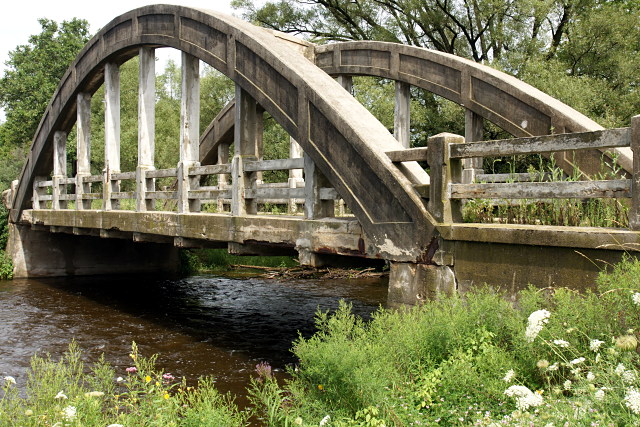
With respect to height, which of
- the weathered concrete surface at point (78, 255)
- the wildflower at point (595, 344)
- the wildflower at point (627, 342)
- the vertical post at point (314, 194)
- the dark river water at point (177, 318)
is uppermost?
the vertical post at point (314, 194)

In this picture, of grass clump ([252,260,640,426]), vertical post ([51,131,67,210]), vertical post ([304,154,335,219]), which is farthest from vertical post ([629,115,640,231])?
vertical post ([51,131,67,210])

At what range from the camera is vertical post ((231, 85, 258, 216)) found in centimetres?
835

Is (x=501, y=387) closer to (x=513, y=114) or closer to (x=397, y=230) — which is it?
(x=397, y=230)

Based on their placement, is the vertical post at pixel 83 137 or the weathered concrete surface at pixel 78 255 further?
the weathered concrete surface at pixel 78 255

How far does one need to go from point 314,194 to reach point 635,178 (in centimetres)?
359

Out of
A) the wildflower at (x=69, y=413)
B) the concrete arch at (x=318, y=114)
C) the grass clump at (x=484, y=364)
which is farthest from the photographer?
the concrete arch at (x=318, y=114)

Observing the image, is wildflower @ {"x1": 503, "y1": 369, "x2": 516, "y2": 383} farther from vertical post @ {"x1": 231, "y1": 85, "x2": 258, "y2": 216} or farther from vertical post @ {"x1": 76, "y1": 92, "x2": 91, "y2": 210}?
vertical post @ {"x1": 76, "y1": 92, "x2": 91, "y2": 210}

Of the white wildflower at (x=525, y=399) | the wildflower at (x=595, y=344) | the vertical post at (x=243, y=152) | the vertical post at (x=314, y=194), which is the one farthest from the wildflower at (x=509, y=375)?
the vertical post at (x=243, y=152)

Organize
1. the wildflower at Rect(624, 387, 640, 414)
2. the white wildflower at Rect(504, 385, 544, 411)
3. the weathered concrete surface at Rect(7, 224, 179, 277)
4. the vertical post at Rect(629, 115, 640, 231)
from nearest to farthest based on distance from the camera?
the wildflower at Rect(624, 387, 640, 414) → the white wildflower at Rect(504, 385, 544, 411) → the vertical post at Rect(629, 115, 640, 231) → the weathered concrete surface at Rect(7, 224, 179, 277)

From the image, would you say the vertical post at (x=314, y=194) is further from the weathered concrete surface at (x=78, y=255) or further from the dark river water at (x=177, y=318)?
the weathered concrete surface at (x=78, y=255)

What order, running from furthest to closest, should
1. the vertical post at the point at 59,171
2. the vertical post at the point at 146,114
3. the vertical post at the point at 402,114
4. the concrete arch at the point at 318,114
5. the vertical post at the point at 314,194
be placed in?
the vertical post at the point at 59,171 → the vertical post at the point at 402,114 → the vertical post at the point at 146,114 → the vertical post at the point at 314,194 → the concrete arch at the point at 318,114

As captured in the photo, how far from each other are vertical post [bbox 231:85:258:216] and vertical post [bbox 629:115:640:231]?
4867 millimetres

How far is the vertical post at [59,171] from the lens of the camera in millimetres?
15125

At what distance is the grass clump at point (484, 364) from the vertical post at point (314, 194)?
2115 mm
